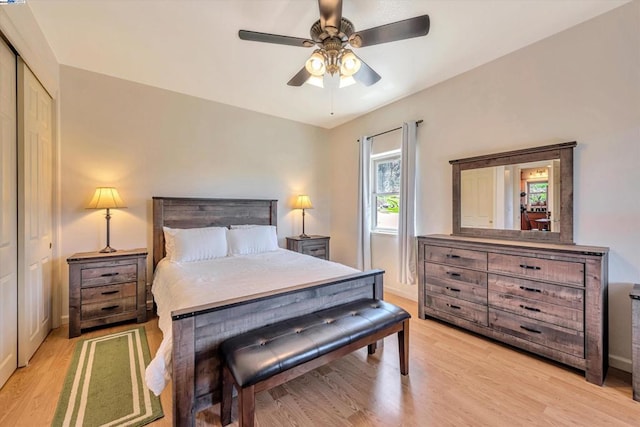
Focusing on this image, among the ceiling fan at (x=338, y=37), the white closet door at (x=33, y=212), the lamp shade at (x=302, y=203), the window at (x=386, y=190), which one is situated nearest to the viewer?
the ceiling fan at (x=338, y=37)

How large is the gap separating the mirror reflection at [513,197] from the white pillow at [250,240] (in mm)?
2411

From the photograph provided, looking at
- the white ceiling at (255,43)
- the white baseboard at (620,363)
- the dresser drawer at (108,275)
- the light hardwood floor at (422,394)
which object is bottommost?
the light hardwood floor at (422,394)

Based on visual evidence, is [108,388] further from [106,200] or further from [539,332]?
[539,332]

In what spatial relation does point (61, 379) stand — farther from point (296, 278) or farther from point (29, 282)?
point (296, 278)

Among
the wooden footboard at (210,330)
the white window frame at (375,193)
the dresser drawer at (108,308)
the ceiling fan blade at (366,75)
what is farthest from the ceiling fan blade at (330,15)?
the dresser drawer at (108,308)

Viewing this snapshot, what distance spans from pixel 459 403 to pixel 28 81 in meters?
4.14

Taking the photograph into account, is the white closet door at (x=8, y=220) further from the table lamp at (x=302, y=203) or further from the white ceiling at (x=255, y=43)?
the table lamp at (x=302, y=203)

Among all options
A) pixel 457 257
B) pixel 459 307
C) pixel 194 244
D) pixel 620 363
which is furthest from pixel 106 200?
pixel 620 363

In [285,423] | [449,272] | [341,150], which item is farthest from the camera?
[341,150]

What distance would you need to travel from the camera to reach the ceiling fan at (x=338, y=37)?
1715 millimetres

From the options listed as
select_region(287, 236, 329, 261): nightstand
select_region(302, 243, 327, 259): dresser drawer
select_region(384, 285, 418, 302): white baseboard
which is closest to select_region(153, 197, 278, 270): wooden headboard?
select_region(287, 236, 329, 261): nightstand

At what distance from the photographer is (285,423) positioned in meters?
1.60

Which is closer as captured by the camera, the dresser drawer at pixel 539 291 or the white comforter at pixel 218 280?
the white comforter at pixel 218 280

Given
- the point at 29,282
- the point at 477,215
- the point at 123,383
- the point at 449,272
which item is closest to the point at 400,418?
the point at 449,272
